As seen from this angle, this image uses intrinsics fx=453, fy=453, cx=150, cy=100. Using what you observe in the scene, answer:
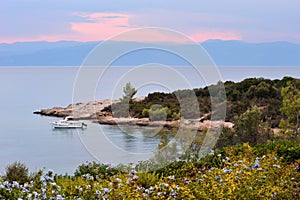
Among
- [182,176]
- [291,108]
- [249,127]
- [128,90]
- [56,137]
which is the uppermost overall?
[128,90]

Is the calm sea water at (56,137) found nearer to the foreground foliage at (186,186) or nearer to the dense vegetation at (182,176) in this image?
the dense vegetation at (182,176)

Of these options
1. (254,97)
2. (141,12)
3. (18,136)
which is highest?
(141,12)

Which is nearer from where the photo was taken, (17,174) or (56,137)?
(17,174)

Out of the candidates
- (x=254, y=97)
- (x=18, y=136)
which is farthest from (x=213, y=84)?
(x=18, y=136)

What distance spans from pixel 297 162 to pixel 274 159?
287 mm

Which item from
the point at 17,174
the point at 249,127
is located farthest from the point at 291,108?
the point at 17,174

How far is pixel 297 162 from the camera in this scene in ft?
18.2

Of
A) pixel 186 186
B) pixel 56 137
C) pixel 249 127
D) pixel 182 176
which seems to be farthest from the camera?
pixel 56 137

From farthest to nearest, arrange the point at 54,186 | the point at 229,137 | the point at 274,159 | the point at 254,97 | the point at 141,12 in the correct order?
1. the point at 141,12
2. the point at 254,97
3. the point at 229,137
4. the point at 274,159
5. the point at 54,186

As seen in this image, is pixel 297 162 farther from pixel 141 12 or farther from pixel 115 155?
pixel 141 12

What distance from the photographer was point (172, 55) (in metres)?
7.41

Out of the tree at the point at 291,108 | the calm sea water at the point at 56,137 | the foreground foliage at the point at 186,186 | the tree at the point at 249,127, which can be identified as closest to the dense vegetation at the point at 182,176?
the foreground foliage at the point at 186,186

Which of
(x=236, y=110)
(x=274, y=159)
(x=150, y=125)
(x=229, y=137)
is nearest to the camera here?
(x=274, y=159)

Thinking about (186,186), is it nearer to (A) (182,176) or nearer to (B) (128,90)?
Answer: (A) (182,176)
